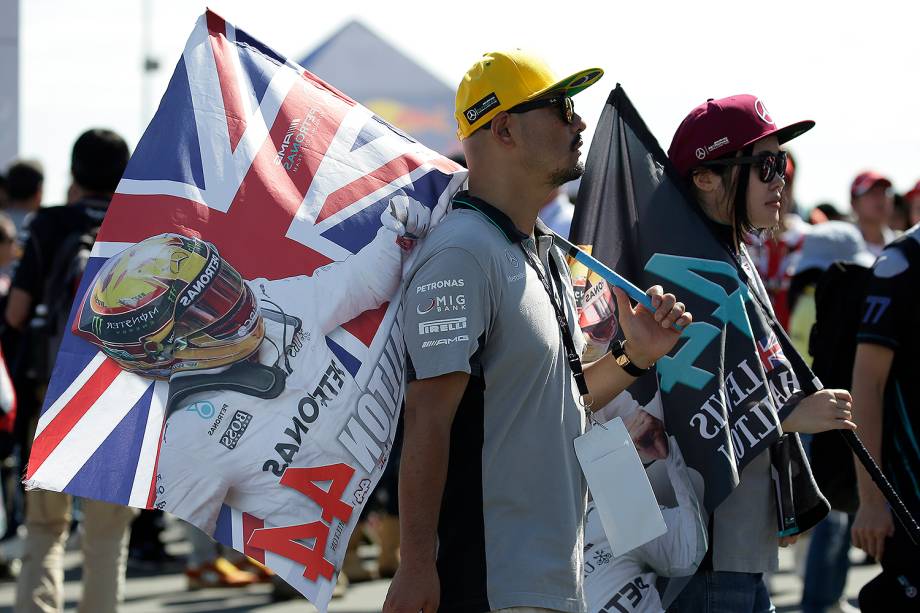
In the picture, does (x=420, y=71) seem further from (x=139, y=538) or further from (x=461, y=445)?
(x=461, y=445)

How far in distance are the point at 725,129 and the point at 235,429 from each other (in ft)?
5.53

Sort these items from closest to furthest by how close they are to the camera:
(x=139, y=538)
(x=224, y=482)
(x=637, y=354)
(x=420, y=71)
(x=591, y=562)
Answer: (x=224, y=482), (x=637, y=354), (x=591, y=562), (x=139, y=538), (x=420, y=71)

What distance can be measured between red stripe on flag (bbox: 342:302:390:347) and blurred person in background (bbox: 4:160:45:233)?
657 centimetres

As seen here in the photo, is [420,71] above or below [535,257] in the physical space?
above

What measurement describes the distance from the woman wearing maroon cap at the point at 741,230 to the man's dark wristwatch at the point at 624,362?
0.49 meters

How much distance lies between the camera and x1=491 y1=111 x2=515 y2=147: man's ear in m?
3.11

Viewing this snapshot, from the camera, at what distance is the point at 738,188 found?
12.3 feet

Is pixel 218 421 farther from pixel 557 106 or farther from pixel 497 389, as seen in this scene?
pixel 557 106

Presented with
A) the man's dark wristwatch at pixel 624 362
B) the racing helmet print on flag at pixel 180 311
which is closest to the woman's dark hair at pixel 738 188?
the man's dark wristwatch at pixel 624 362

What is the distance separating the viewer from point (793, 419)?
11.8 feet

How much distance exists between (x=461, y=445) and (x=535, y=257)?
1.65ft

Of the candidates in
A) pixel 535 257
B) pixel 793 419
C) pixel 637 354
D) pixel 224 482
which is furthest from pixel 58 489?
pixel 793 419

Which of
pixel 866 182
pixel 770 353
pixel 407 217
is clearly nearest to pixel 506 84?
pixel 407 217

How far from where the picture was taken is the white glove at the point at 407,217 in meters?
3.14
